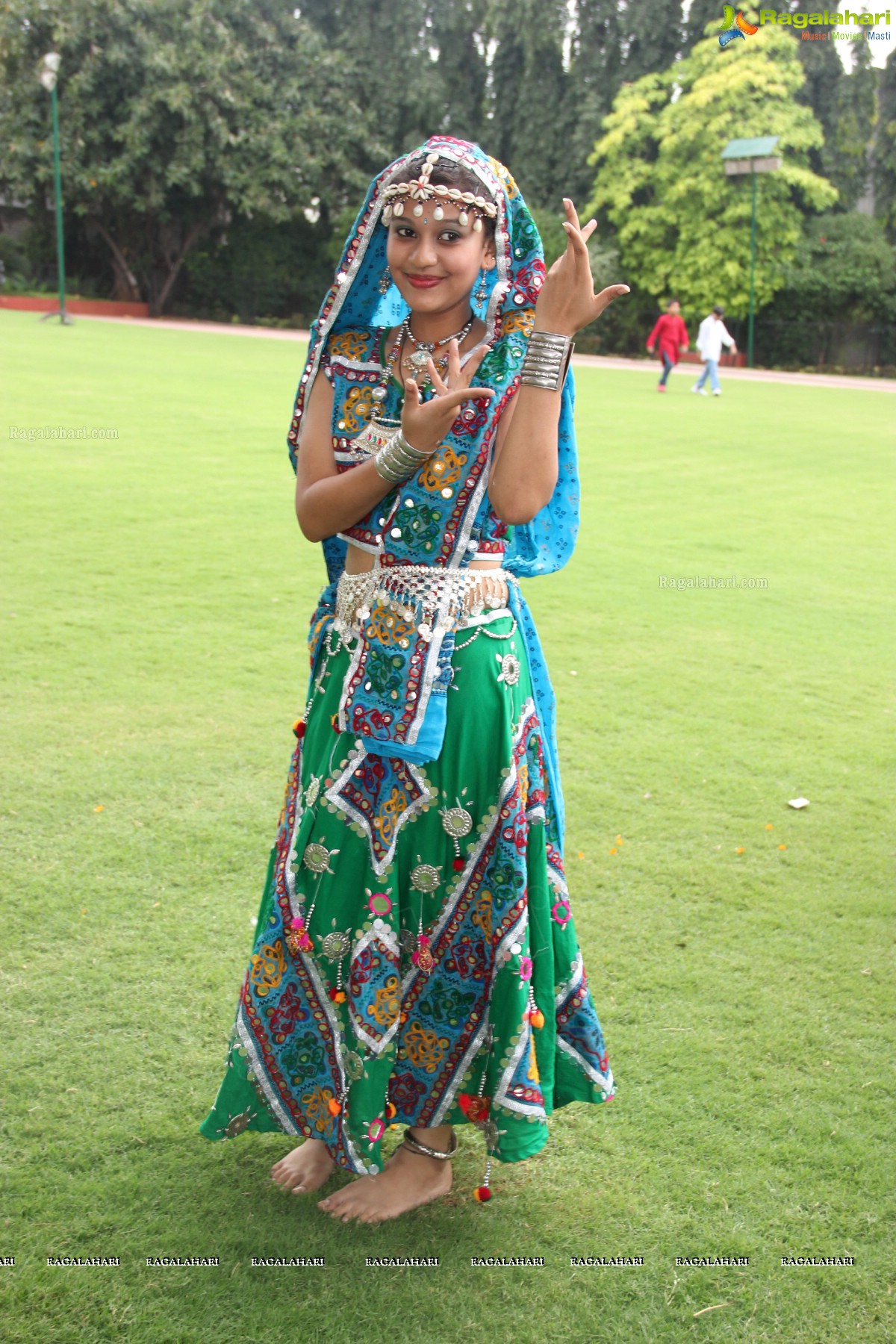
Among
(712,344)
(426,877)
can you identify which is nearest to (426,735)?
(426,877)

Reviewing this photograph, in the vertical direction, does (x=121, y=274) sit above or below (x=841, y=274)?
below

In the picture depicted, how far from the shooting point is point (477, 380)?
2283 mm

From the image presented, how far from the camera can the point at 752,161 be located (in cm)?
2709

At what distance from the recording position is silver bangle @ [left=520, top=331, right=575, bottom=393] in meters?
2.18

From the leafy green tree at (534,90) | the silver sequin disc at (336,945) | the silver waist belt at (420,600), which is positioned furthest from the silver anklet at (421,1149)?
the leafy green tree at (534,90)

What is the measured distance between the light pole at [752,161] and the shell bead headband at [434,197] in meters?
26.3

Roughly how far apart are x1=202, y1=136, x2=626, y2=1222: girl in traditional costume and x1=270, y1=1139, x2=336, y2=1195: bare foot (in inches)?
0.5

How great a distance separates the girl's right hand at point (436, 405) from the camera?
2.08m

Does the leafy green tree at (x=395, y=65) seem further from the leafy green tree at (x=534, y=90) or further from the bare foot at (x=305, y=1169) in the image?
the bare foot at (x=305, y=1169)

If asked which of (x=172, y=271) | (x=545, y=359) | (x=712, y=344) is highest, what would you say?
(x=172, y=271)

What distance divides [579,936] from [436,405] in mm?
1974

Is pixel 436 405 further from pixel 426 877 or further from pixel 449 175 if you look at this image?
pixel 426 877

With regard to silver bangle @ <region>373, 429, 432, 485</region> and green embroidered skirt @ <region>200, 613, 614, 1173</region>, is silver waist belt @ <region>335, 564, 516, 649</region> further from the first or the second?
silver bangle @ <region>373, 429, 432, 485</region>

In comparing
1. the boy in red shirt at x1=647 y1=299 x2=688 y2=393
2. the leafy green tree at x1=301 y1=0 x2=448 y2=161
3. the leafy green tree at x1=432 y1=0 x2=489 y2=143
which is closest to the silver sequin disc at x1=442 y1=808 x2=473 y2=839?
the boy in red shirt at x1=647 y1=299 x2=688 y2=393
